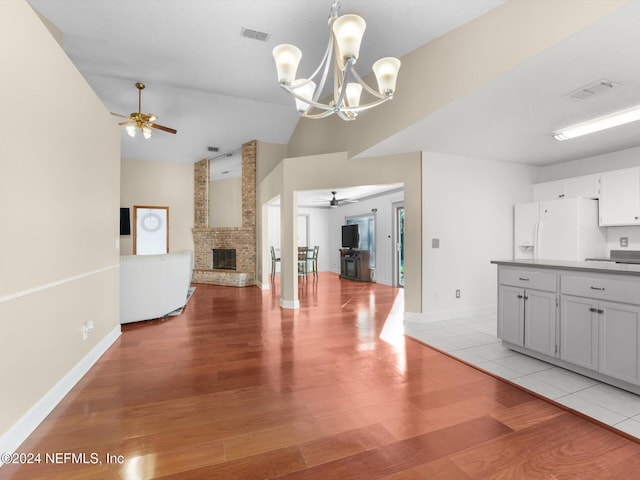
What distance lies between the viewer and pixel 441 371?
8.72ft

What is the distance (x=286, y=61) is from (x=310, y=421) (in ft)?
8.33

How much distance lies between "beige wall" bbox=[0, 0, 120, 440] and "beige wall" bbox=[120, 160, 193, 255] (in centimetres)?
603

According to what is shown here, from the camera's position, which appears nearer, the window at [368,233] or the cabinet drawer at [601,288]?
the cabinet drawer at [601,288]

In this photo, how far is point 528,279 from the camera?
2867 millimetres

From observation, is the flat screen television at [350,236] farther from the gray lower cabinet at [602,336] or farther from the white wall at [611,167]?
the gray lower cabinet at [602,336]

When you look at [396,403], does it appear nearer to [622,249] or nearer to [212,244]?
[622,249]

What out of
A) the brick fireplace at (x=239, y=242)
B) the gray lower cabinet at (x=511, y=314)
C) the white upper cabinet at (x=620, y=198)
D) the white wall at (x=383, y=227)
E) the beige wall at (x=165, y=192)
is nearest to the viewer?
the gray lower cabinet at (x=511, y=314)

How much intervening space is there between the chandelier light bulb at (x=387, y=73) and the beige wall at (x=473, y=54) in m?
0.63

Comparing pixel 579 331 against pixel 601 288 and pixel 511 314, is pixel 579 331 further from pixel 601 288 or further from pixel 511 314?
pixel 511 314

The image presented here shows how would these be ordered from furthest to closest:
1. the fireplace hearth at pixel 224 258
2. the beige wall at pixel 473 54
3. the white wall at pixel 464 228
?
the fireplace hearth at pixel 224 258
the white wall at pixel 464 228
the beige wall at pixel 473 54

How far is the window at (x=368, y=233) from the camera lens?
8070 mm

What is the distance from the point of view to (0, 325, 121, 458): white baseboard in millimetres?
1636

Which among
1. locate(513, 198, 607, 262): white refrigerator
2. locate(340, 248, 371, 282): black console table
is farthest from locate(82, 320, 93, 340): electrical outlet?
locate(340, 248, 371, 282): black console table

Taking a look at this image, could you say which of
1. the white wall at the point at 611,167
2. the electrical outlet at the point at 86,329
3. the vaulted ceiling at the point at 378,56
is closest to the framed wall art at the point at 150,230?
the vaulted ceiling at the point at 378,56
